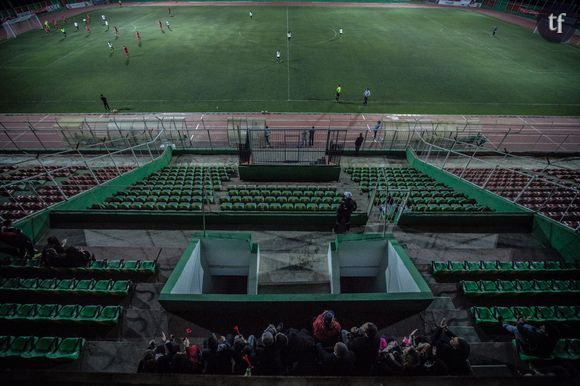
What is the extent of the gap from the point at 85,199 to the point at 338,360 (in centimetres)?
1007

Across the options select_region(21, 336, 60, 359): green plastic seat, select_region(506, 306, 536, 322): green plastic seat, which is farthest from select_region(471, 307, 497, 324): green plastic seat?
select_region(21, 336, 60, 359): green plastic seat

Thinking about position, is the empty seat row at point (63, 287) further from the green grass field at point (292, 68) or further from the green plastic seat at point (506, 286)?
the green grass field at point (292, 68)

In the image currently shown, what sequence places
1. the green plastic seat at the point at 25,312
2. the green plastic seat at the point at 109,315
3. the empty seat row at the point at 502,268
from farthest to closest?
the empty seat row at the point at 502,268 < the green plastic seat at the point at 109,315 < the green plastic seat at the point at 25,312

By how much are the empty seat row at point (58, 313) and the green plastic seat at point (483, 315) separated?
733 cm

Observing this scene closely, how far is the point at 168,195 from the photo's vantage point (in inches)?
432

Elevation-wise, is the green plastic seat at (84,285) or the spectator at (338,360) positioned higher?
the spectator at (338,360)

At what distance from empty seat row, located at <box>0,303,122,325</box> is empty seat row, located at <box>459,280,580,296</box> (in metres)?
7.77

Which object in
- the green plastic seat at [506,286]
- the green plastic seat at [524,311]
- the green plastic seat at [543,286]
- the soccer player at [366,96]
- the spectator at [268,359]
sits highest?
the spectator at [268,359]

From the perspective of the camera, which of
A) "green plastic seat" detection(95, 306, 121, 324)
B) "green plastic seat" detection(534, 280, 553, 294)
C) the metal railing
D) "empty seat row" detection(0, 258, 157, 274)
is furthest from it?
the metal railing

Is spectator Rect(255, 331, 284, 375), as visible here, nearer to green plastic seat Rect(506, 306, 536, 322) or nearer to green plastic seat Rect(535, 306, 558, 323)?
green plastic seat Rect(506, 306, 536, 322)

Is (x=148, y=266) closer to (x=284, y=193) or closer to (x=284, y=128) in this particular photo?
(x=284, y=193)

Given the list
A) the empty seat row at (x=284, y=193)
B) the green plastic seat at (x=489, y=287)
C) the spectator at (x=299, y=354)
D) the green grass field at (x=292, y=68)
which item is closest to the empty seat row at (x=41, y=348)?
the spectator at (x=299, y=354)

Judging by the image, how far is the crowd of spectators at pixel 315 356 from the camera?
4.33m

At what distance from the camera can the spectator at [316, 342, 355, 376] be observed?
4.26 metres
